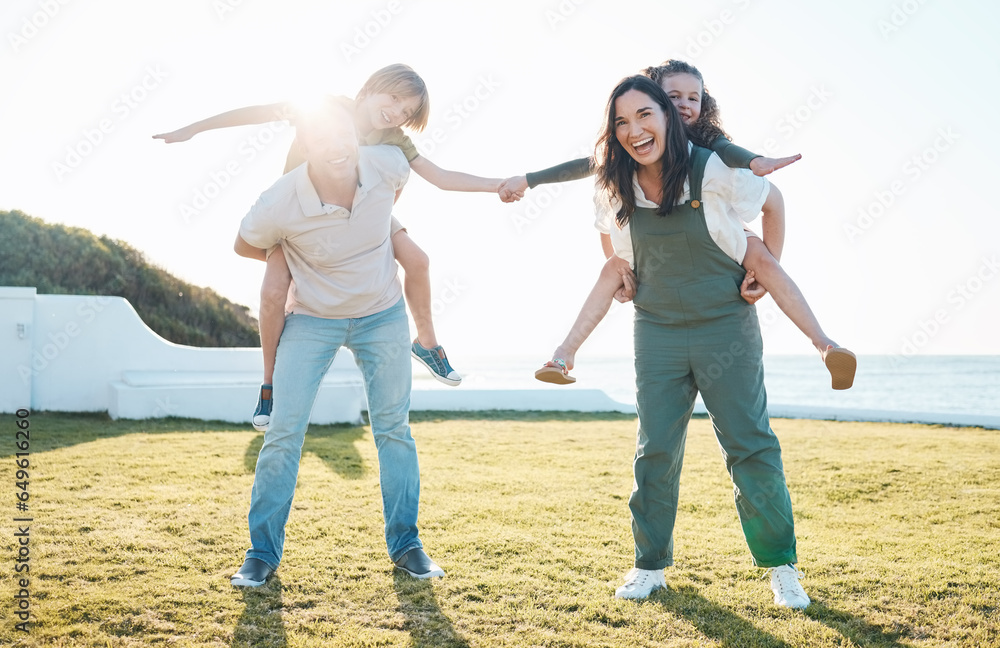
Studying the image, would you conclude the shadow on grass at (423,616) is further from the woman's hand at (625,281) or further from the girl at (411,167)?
the woman's hand at (625,281)

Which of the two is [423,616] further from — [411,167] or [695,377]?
[411,167]

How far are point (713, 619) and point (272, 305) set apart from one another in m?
2.06

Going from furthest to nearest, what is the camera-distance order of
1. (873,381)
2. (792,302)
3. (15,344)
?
(873,381) < (15,344) < (792,302)

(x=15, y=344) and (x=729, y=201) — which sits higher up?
(x=729, y=201)

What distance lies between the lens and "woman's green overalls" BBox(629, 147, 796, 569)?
2783 millimetres

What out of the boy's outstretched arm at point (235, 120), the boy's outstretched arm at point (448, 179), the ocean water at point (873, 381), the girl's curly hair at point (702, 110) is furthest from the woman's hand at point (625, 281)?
the ocean water at point (873, 381)

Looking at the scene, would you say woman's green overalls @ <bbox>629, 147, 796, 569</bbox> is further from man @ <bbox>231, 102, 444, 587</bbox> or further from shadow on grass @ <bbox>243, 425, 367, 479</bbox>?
shadow on grass @ <bbox>243, 425, 367, 479</bbox>

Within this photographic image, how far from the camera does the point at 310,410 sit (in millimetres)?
3031

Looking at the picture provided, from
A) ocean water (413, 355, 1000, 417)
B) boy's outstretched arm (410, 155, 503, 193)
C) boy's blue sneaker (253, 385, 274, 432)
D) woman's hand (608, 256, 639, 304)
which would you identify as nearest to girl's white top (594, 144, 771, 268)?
woman's hand (608, 256, 639, 304)

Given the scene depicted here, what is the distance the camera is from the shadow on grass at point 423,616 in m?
2.40

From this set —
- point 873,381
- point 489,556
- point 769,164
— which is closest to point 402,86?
point 769,164

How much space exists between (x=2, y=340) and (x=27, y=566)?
696 centimetres

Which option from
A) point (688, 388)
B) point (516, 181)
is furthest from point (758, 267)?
point (516, 181)

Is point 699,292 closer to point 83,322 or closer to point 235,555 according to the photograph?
point 235,555
